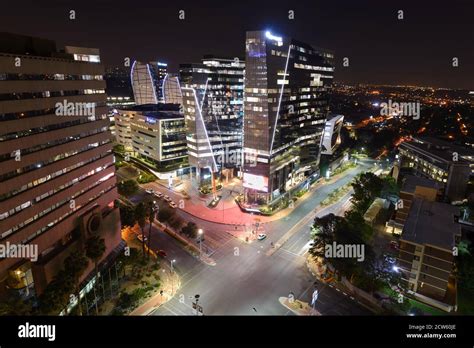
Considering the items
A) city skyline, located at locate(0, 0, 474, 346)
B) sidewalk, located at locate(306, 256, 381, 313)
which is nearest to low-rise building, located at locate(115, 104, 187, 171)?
city skyline, located at locate(0, 0, 474, 346)

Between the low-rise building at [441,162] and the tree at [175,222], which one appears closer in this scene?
the tree at [175,222]

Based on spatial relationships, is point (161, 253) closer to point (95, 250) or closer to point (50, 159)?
point (95, 250)

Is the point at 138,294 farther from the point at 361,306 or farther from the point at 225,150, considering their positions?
the point at 225,150

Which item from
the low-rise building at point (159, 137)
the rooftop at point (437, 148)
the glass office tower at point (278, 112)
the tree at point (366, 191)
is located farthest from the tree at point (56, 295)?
the rooftop at point (437, 148)

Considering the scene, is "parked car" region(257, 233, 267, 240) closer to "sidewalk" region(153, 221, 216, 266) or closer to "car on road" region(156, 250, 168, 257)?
"sidewalk" region(153, 221, 216, 266)

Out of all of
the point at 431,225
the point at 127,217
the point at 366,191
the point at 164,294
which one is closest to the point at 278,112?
the point at 366,191

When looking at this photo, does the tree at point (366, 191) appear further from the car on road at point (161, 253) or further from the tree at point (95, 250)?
the tree at point (95, 250)
